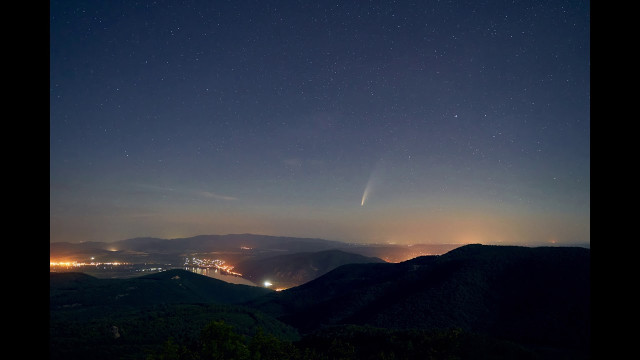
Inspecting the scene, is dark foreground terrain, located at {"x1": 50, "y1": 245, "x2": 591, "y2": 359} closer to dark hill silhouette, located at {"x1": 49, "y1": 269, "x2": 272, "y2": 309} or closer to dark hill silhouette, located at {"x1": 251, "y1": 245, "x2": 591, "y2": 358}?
dark hill silhouette, located at {"x1": 251, "y1": 245, "x2": 591, "y2": 358}

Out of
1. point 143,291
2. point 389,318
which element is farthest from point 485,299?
point 143,291

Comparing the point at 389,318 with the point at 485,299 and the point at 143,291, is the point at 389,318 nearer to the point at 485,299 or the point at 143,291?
the point at 485,299

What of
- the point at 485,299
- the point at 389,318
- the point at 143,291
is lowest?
the point at 143,291

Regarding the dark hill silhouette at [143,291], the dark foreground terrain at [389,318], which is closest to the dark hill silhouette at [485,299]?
the dark foreground terrain at [389,318]

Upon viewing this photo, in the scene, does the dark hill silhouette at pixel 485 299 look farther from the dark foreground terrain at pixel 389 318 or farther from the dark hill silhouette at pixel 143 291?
the dark hill silhouette at pixel 143 291
